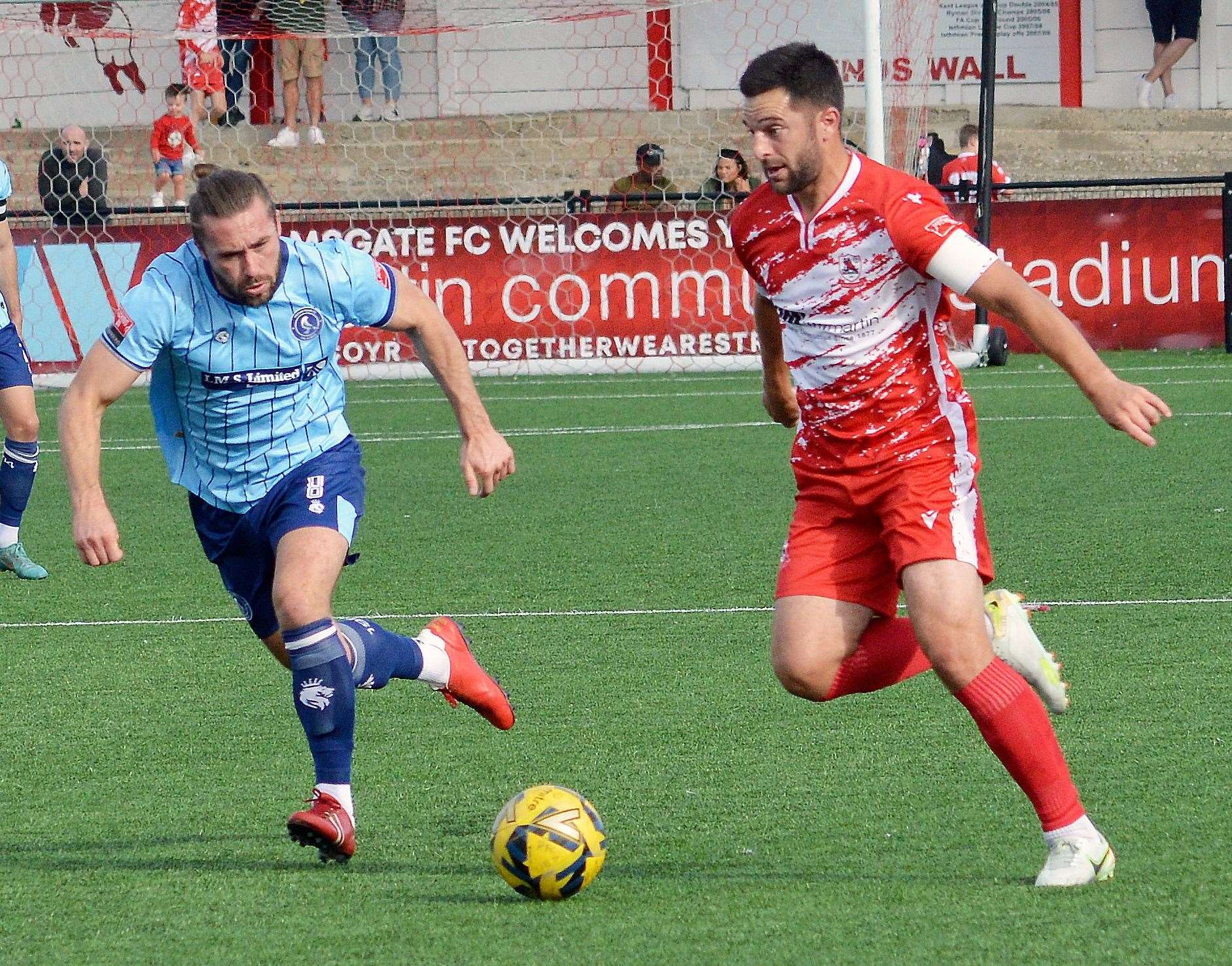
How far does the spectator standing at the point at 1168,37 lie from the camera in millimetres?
22906

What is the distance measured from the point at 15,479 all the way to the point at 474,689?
3.96 metres

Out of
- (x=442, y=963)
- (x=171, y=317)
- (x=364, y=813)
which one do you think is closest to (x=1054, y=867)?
(x=442, y=963)

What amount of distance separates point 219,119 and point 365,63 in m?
2.04

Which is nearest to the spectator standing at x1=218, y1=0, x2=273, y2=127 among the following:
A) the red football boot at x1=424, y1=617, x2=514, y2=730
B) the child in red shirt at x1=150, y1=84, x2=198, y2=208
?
the child in red shirt at x1=150, y1=84, x2=198, y2=208

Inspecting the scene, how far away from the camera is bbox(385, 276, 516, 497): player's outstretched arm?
4.25 m

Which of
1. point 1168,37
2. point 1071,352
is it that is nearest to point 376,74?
point 1168,37

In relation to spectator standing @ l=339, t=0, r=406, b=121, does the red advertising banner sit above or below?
below

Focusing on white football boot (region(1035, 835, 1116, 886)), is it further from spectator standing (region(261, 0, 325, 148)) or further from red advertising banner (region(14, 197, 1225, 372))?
spectator standing (region(261, 0, 325, 148))

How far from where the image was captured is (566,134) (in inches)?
867

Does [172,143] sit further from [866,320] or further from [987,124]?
[866,320]

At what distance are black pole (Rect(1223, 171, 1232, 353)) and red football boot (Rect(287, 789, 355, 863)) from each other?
12414 millimetres

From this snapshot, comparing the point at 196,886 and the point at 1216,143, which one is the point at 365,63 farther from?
the point at 196,886

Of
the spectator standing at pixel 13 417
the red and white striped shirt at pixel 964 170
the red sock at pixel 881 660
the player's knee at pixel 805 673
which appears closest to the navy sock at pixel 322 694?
the player's knee at pixel 805 673

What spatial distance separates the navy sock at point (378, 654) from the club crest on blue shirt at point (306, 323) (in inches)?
27.4
